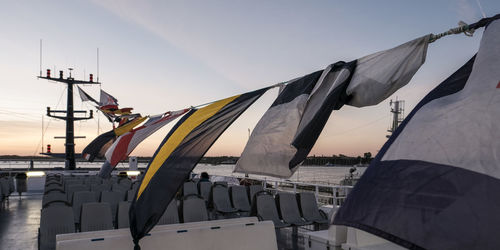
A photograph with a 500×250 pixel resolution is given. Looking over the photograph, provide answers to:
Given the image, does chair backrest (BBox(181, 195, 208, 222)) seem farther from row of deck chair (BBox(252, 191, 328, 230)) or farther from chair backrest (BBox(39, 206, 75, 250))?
chair backrest (BBox(39, 206, 75, 250))

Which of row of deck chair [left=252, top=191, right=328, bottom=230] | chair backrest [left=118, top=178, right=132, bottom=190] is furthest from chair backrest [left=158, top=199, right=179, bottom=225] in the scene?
chair backrest [left=118, top=178, right=132, bottom=190]

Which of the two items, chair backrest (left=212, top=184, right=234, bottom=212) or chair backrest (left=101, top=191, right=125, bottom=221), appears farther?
chair backrest (left=212, top=184, right=234, bottom=212)

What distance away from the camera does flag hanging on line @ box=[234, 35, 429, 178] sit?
2.52 metres

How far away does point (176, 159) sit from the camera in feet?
12.9

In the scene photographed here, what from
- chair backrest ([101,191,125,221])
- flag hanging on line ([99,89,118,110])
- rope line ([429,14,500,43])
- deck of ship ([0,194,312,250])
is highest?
flag hanging on line ([99,89,118,110])

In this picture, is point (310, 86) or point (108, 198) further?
point (108, 198)

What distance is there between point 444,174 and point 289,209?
701 cm

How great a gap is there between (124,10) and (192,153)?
469 inches

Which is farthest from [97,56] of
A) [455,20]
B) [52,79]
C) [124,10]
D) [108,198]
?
[455,20]

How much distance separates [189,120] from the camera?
464 centimetres

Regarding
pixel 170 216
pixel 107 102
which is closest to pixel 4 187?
pixel 107 102

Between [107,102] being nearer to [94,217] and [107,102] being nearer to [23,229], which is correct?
[23,229]

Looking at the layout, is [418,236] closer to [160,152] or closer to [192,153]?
[192,153]

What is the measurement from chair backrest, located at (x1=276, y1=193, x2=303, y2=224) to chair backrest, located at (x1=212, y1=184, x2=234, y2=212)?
2.12 m
